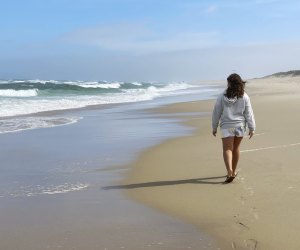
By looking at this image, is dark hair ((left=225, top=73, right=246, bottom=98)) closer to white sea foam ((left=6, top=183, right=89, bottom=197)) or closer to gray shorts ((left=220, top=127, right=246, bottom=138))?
gray shorts ((left=220, top=127, right=246, bottom=138))

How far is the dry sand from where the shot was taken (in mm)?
4102

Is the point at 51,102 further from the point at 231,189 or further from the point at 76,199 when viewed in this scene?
the point at 231,189

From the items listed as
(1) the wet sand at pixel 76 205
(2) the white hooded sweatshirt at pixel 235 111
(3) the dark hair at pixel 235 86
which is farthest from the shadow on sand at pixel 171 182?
(3) the dark hair at pixel 235 86

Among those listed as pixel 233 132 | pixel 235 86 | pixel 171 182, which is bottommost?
pixel 171 182

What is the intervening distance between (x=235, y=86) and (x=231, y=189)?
1.40m

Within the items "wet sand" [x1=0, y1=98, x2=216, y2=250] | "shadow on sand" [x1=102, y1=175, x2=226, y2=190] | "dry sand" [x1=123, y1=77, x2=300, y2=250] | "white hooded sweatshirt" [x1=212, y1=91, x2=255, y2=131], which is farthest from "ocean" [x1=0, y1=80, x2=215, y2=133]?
"white hooded sweatshirt" [x1=212, y1=91, x2=255, y2=131]

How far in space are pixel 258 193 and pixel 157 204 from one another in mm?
1162

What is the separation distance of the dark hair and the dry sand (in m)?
1.11

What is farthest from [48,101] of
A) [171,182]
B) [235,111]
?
[235,111]

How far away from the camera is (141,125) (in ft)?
43.5

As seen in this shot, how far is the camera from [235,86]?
6059mm

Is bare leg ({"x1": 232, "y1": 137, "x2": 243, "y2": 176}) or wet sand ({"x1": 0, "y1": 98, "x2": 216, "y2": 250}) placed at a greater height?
bare leg ({"x1": 232, "y1": 137, "x2": 243, "y2": 176})

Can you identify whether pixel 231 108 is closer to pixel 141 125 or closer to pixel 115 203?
pixel 115 203

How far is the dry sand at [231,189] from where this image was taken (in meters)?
4.10
